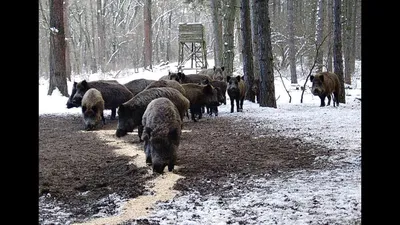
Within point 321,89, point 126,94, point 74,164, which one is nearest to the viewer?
point 74,164

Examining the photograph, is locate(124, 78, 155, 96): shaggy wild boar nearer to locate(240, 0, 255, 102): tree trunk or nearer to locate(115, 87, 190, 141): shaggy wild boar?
locate(240, 0, 255, 102): tree trunk

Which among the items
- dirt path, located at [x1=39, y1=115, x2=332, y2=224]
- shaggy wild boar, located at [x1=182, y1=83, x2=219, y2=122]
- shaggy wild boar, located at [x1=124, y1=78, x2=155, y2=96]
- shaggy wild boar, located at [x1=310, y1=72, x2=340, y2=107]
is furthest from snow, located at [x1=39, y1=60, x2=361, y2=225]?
shaggy wild boar, located at [x1=310, y1=72, x2=340, y2=107]

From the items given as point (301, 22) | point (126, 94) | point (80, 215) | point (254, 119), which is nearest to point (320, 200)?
point (80, 215)

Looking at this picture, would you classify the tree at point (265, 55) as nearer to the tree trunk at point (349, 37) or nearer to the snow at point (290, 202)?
the snow at point (290, 202)

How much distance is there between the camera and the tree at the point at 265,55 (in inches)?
725

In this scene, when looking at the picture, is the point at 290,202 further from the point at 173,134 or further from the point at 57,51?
the point at 57,51

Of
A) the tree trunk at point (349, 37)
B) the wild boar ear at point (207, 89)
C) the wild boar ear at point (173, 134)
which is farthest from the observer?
the tree trunk at point (349, 37)

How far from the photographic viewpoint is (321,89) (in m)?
19.5

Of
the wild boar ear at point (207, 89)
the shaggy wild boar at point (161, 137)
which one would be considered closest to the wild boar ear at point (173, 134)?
the shaggy wild boar at point (161, 137)

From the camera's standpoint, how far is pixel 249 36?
21750mm

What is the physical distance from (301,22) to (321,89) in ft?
94.8

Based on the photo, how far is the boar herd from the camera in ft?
26.7

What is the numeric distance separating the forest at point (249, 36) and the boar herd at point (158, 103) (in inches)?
73.8
